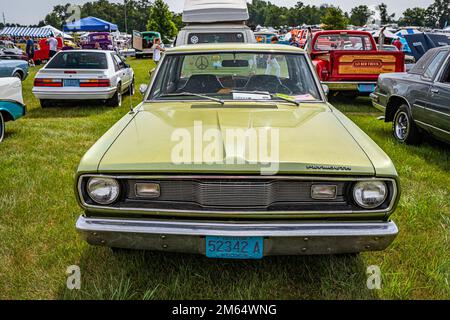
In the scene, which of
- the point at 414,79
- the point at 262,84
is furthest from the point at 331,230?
the point at 414,79

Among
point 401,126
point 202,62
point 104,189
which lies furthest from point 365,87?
point 104,189

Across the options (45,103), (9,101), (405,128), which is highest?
(9,101)

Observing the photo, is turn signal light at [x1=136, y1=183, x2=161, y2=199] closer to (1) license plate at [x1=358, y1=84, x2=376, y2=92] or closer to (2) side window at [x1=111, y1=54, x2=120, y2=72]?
(1) license plate at [x1=358, y1=84, x2=376, y2=92]

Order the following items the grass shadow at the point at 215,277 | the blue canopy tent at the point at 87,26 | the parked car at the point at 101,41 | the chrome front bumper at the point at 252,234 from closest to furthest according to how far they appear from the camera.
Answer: the chrome front bumper at the point at 252,234 → the grass shadow at the point at 215,277 → the blue canopy tent at the point at 87,26 → the parked car at the point at 101,41

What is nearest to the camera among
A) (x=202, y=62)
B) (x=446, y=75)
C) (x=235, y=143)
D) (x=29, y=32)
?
(x=235, y=143)

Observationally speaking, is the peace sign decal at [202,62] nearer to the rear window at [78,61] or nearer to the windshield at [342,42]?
the rear window at [78,61]

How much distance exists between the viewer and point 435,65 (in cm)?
581

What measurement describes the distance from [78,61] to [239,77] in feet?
20.9

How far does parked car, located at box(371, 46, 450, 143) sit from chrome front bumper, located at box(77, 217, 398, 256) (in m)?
3.60

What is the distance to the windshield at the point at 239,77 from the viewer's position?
3775mm

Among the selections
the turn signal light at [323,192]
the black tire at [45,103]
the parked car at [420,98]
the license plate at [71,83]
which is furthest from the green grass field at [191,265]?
the black tire at [45,103]

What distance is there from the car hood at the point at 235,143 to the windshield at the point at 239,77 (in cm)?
34

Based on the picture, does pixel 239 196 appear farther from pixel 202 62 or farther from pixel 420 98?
pixel 420 98

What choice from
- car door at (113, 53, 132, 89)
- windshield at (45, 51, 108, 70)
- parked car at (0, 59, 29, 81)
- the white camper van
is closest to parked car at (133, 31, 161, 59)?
parked car at (0, 59, 29, 81)
